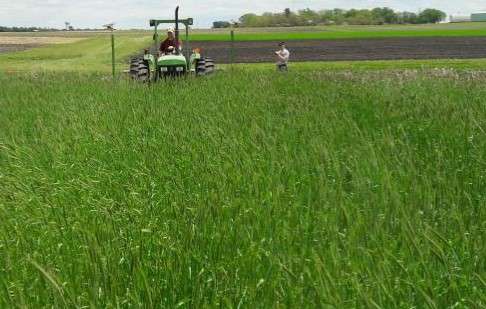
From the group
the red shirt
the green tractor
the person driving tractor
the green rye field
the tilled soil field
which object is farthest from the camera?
the tilled soil field

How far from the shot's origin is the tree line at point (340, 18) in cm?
11888

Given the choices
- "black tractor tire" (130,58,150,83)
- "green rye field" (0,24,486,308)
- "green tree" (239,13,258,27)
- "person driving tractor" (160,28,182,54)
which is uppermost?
"green tree" (239,13,258,27)

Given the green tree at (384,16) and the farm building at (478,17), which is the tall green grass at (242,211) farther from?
the farm building at (478,17)

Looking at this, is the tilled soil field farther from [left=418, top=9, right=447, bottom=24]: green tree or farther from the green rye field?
[left=418, top=9, right=447, bottom=24]: green tree

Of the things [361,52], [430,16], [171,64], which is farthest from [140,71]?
[430,16]

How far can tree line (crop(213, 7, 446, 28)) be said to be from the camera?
11888 centimetres

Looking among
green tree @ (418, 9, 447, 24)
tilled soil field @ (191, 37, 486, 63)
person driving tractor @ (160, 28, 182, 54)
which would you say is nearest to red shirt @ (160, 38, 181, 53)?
person driving tractor @ (160, 28, 182, 54)

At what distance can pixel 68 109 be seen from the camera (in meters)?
8.51

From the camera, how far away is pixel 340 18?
13050 centimetres

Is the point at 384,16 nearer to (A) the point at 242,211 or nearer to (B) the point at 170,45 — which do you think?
(B) the point at 170,45

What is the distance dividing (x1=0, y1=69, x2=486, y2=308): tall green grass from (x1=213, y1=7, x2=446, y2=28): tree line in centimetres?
11308

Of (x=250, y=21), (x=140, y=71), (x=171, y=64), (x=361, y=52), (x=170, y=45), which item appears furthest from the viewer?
(x=250, y=21)

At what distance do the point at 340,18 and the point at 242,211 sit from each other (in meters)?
134

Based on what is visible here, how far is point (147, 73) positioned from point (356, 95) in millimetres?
7154
